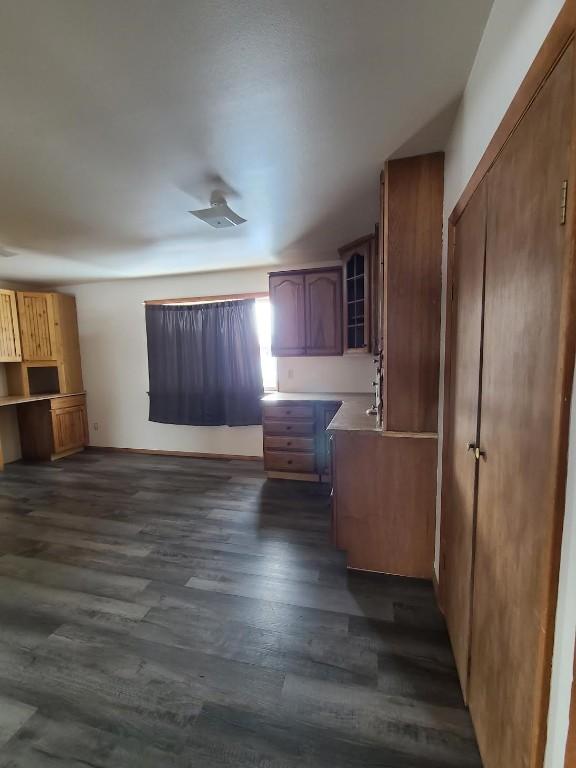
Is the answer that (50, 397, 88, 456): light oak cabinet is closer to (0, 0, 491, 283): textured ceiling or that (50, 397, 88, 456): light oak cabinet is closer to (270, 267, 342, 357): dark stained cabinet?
(0, 0, 491, 283): textured ceiling

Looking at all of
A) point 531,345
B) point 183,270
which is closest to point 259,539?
point 531,345

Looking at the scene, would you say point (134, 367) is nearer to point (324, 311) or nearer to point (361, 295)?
point (324, 311)

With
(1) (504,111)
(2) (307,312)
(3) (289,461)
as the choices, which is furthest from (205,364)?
(1) (504,111)

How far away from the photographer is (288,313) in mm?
3602

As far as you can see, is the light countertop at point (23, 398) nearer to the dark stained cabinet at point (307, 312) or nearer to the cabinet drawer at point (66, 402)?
the cabinet drawer at point (66, 402)

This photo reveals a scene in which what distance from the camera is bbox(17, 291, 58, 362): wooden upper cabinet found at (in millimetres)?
4285

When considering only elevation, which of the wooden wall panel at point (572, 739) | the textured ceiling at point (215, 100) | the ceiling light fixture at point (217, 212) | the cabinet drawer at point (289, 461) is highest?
the textured ceiling at point (215, 100)

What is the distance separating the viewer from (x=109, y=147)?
157 centimetres

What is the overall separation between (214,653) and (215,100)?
241 cm

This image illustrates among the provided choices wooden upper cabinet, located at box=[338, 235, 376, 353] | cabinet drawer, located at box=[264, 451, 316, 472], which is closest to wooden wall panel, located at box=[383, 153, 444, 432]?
wooden upper cabinet, located at box=[338, 235, 376, 353]

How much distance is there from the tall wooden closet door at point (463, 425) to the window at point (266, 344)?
2.72 m

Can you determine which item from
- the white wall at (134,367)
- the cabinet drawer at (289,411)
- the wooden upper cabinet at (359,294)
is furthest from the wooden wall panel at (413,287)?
the white wall at (134,367)

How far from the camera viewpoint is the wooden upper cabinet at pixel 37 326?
4.29m

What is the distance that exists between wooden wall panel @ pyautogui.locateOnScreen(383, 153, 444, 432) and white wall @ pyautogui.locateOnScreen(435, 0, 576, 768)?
0.16 metres
